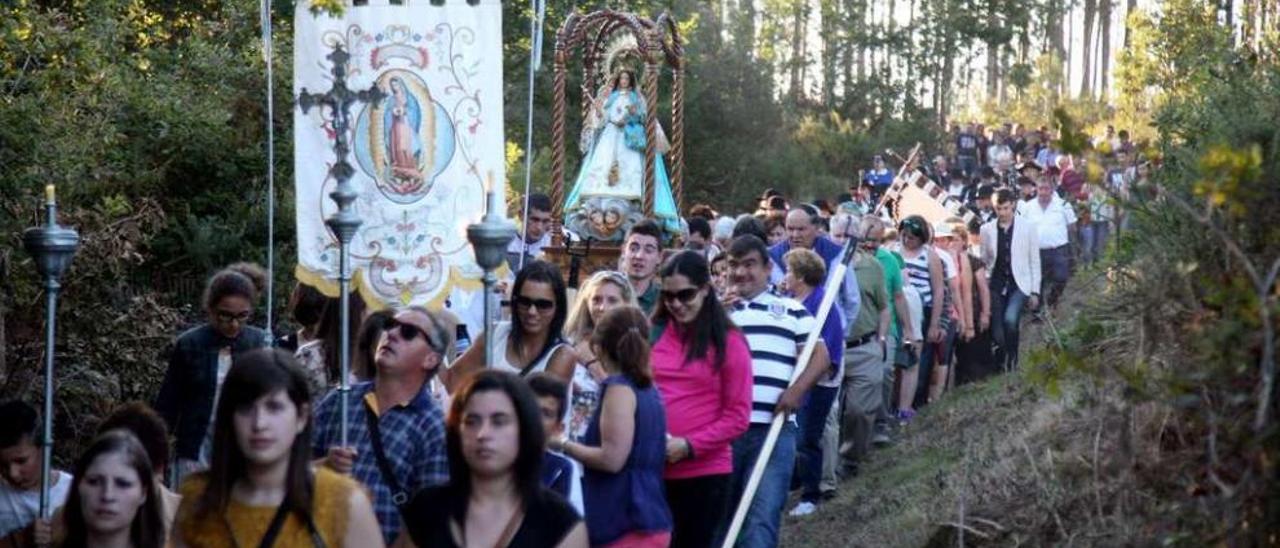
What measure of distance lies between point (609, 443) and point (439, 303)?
1.83 m

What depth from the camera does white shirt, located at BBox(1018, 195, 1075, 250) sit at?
20812 millimetres

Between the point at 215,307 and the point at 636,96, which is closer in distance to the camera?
the point at 215,307

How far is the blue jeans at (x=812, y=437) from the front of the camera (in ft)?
41.5

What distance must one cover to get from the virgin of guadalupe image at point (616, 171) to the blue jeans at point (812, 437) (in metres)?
4.46

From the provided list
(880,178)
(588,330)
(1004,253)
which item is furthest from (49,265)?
(880,178)

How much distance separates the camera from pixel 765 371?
10000 mm

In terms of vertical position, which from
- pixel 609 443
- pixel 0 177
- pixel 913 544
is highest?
pixel 0 177

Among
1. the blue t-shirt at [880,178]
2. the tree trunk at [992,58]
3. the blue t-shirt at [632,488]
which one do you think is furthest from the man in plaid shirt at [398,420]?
the tree trunk at [992,58]

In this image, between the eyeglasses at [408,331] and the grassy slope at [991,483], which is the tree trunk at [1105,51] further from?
the eyeglasses at [408,331]

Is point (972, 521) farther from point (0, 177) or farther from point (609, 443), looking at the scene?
point (0, 177)

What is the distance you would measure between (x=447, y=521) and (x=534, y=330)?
2568 millimetres

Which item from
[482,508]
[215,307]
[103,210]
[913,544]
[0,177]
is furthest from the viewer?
[103,210]

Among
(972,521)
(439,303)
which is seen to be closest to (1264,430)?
(972,521)

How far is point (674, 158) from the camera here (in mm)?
18297
